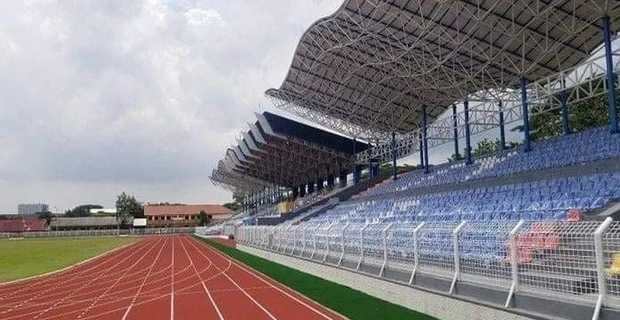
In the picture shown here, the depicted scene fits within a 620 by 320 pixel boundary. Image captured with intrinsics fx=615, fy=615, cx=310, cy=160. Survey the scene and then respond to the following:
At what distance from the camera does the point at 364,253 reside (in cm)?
1623

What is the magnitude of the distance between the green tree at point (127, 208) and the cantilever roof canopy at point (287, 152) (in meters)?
Answer: 62.7

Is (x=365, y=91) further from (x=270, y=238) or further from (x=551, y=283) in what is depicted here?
(x=551, y=283)

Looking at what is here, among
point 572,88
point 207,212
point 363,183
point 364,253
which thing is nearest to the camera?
point 364,253

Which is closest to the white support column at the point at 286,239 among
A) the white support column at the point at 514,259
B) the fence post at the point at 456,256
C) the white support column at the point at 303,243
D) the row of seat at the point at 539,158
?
the white support column at the point at 303,243

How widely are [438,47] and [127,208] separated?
133282mm

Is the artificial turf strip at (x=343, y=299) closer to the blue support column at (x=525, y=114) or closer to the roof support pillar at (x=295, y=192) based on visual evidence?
the blue support column at (x=525, y=114)

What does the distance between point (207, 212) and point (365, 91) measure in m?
123

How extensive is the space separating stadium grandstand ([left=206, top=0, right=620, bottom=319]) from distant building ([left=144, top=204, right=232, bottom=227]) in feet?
307

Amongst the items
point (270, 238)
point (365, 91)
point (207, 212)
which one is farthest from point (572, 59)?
point (207, 212)

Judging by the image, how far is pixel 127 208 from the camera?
500ft

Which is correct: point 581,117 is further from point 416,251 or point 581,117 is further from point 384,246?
point 416,251

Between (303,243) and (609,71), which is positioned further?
(303,243)

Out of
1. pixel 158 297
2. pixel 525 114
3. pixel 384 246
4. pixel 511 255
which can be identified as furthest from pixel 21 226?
pixel 511 255

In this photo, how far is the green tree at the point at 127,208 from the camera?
14902 cm
